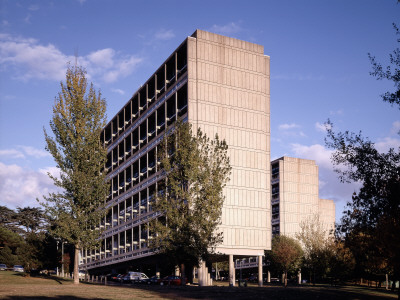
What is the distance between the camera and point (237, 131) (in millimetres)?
73438

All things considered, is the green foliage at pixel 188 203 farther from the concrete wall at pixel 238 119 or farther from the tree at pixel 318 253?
the tree at pixel 318 253

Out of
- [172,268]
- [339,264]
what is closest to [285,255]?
[339,264]

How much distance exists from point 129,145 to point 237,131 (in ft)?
97.8

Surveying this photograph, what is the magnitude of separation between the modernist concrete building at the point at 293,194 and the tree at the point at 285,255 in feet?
85.0

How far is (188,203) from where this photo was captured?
152ft

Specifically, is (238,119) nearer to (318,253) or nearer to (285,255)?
(318,253)

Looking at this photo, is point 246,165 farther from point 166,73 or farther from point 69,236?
point 69,236

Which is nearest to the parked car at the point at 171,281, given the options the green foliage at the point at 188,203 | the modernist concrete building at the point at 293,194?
the green foliage at the point at 188,203

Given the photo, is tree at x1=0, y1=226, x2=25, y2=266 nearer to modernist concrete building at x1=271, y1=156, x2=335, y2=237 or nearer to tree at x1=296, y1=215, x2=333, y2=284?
tree at x1=296, y1=215, x2=333, y2=284

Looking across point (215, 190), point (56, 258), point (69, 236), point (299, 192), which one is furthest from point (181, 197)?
point (299, 192)

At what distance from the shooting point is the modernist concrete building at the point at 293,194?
422ft

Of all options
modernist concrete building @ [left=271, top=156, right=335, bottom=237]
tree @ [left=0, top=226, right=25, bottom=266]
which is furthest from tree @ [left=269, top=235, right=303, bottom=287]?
tree @ [left=0, top=226, right=25, bottom=266]

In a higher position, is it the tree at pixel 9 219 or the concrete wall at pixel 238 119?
the concrete wall at pixel 238 119

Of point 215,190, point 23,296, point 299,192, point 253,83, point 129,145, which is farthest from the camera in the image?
point 299,192
